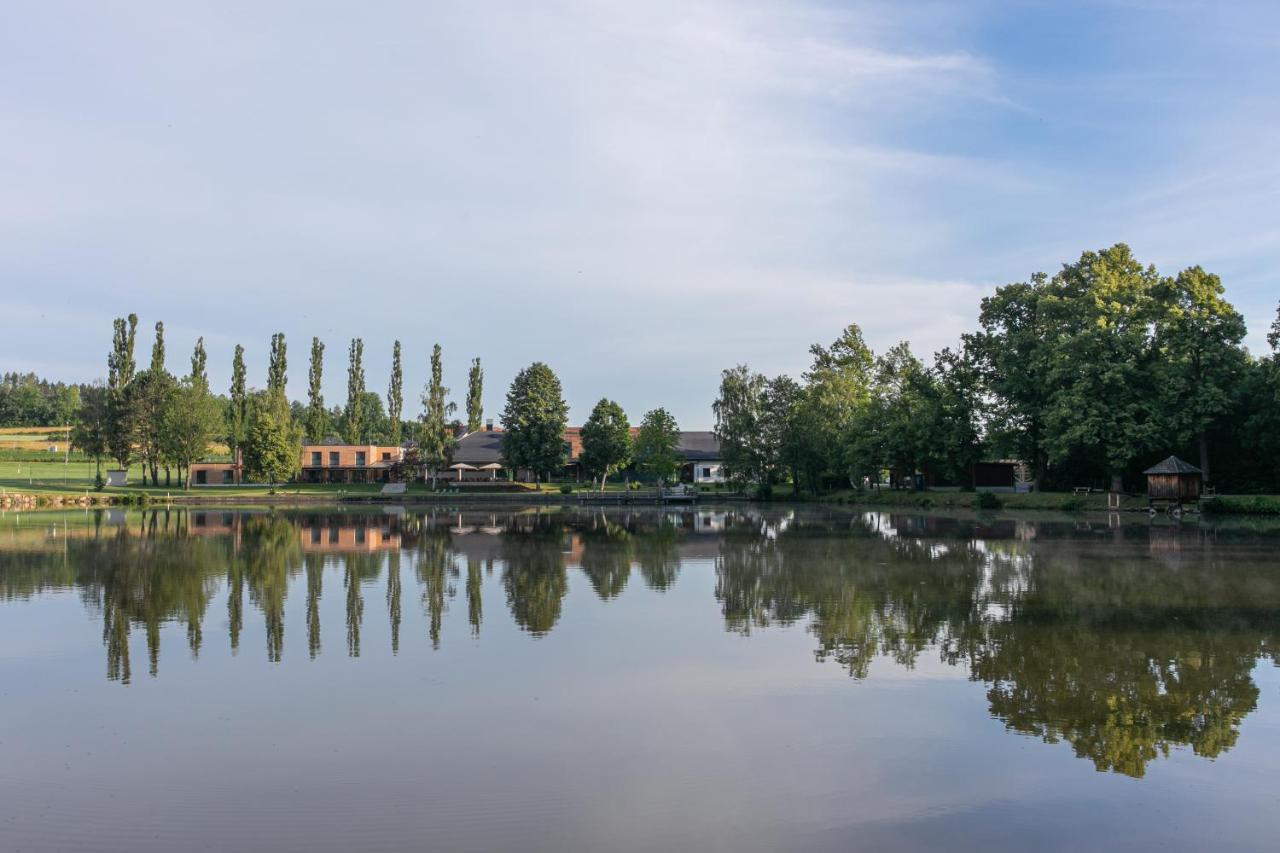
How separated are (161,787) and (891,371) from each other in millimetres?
66489

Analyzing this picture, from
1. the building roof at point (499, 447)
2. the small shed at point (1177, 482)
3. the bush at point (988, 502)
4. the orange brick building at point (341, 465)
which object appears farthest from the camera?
the building roof at point (499, 447)

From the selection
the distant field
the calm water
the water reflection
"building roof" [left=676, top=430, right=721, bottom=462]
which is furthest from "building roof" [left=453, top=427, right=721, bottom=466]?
the calm water

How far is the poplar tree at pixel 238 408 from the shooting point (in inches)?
3373

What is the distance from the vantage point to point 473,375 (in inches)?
4129

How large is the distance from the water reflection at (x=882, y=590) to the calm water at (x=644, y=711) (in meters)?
0.11

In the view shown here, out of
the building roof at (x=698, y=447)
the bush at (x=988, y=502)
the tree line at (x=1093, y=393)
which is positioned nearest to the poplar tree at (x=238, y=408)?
the building roof at (x=698, y=447)

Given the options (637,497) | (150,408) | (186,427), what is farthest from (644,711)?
(150,408)

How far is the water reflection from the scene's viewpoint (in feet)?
34.6

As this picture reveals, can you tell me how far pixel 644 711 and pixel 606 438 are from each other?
7261 cm

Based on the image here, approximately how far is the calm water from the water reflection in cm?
11

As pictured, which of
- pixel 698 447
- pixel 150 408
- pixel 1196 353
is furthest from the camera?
pixel 698 447

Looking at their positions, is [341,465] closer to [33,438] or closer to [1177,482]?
[33,438]

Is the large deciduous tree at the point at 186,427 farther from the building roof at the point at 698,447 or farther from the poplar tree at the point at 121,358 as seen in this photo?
the building roof at the point at 698,447

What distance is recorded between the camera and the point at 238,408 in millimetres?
87375
